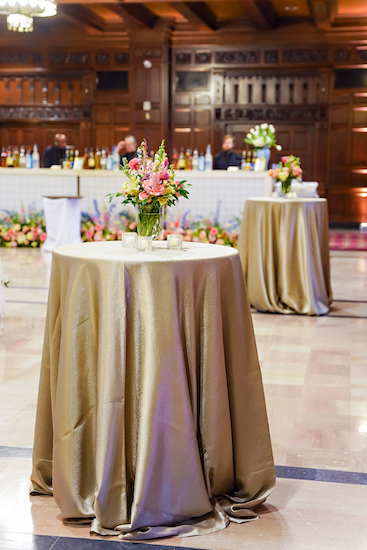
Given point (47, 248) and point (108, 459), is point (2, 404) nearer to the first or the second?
point (108, 459)

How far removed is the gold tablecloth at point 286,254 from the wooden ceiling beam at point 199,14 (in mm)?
6648

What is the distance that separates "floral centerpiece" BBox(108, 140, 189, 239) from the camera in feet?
8.20

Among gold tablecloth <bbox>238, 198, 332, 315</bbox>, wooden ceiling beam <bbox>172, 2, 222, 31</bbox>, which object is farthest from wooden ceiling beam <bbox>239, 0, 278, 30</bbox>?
gold tablecloth <bbox>238, 198, 332, 315</bbox>

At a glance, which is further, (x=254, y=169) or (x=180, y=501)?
(x=254, y=169)

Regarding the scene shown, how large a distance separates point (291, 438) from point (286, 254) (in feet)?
9.02

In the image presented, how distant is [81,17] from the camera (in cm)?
1212

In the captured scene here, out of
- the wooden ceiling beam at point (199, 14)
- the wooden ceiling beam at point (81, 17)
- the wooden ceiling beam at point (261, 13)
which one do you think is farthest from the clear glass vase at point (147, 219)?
the wooden ceiling beam at point (81, 17)

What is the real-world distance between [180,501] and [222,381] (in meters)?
0.42

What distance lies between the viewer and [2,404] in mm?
3500

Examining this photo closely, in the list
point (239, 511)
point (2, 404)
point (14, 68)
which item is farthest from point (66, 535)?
point (14, 68)

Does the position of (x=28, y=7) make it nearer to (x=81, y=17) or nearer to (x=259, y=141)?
(x=259, y=141)

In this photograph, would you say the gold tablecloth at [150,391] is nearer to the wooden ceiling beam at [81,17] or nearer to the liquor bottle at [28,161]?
the liquor bottle at [28,161]

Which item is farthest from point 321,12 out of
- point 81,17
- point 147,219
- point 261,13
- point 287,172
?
point 147,219

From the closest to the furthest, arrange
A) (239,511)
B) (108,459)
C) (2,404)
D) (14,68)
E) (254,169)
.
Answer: (108,459) → (239,511) → (2,404) → (254,169) → (14,68)
